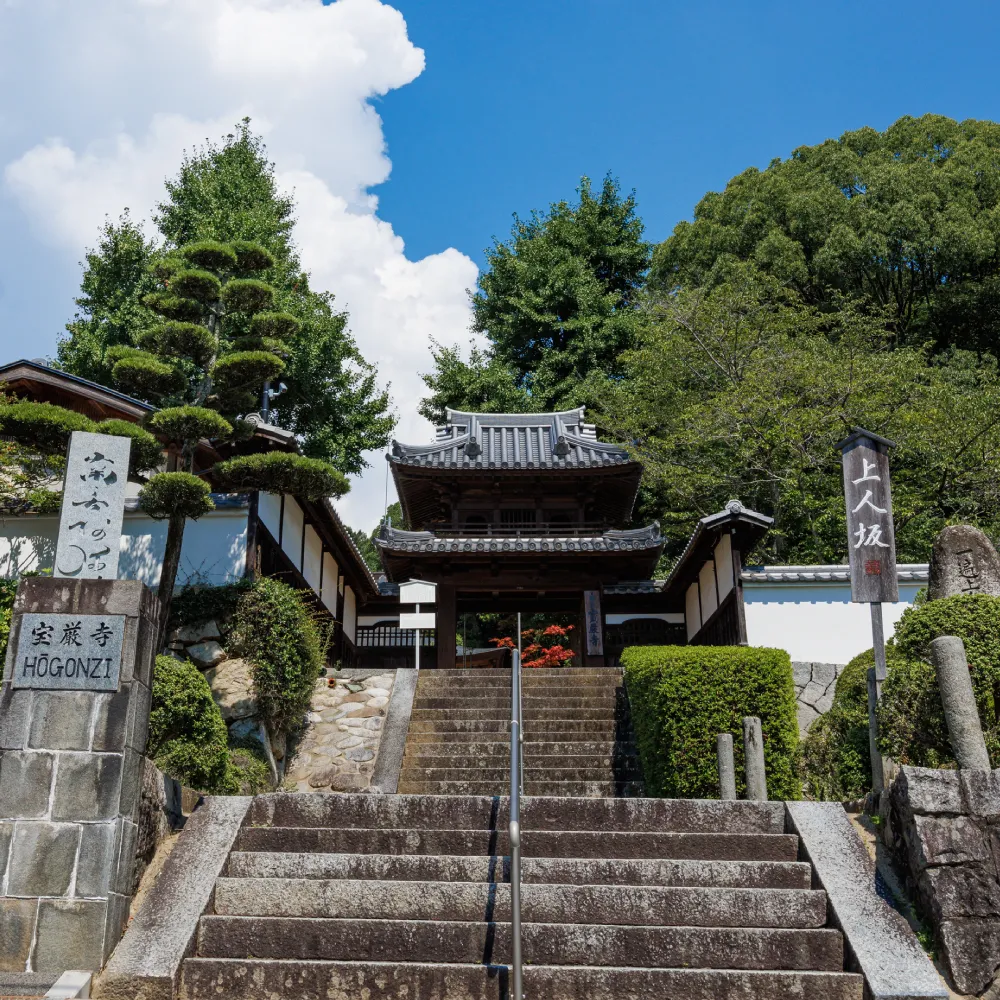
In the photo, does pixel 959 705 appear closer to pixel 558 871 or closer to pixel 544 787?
pixel 558 871

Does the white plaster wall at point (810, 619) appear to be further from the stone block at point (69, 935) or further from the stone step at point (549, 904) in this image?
the stone block at point (69, 935)

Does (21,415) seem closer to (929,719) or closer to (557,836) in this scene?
(557,836)

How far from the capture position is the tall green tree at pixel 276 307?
24016 millimetres

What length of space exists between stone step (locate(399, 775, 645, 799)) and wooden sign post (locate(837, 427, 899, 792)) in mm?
4136

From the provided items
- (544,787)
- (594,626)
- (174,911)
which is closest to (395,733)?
(544,787)

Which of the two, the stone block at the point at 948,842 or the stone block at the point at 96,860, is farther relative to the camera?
the stone block at the point at 948,842

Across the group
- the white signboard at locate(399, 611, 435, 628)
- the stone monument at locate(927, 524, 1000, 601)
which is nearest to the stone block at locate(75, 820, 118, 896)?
the stone monument at locate(927, 524, 1000, 601)

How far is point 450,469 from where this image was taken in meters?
19.4

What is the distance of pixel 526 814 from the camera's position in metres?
6.68

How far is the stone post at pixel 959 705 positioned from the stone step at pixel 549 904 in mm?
1364

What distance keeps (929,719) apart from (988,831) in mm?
1116

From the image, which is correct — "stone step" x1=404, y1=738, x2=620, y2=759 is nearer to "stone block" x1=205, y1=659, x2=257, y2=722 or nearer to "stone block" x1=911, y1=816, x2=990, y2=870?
"stone block" x1=205, y1=659, x2=257, y2=722

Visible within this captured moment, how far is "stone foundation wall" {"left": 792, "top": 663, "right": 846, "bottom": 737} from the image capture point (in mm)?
13852

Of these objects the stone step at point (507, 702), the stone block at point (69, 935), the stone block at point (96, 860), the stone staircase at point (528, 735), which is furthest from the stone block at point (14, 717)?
the stone step at point (507, 702)
